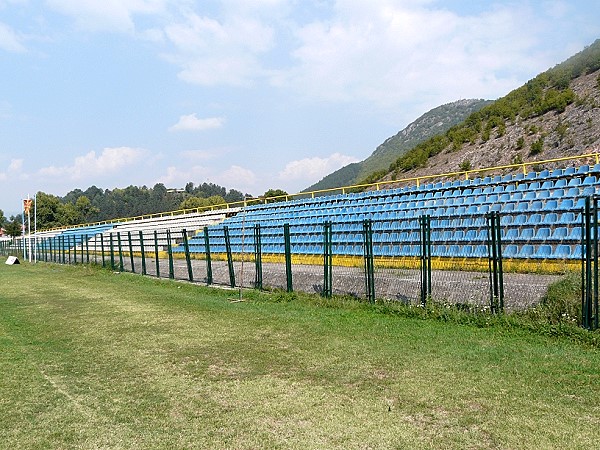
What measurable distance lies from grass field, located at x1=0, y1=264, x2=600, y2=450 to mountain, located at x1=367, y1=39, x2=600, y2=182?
2880cm

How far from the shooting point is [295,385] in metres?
6.61

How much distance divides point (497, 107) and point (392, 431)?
5474 centimetres

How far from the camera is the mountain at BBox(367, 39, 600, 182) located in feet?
128

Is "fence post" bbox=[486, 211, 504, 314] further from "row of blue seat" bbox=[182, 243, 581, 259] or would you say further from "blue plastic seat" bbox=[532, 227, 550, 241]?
"blue plastic seat" bbox=[532, 227, 550, 241]

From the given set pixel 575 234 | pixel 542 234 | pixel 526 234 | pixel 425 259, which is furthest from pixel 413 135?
pixel 425 259

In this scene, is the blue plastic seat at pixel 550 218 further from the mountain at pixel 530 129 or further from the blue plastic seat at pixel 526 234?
the mountain at pixel 530 129

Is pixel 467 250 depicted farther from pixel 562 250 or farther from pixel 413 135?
pixel 413 135

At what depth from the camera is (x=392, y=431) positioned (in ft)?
16.5

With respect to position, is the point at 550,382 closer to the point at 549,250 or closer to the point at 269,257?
the point at 549,250

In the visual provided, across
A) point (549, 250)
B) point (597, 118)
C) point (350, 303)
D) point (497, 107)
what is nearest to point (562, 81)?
point (497, 107)

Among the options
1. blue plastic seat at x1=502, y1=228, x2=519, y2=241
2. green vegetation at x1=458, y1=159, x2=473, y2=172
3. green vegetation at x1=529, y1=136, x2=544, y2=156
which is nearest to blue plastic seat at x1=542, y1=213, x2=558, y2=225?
blue plastic seat at x1=502, y1=228, x2=519, y2=241

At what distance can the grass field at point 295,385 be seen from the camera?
16.4 feet

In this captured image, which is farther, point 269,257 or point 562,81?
point 562,81

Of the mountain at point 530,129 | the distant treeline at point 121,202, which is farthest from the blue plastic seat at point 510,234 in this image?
the distant treeline at point 121,202
